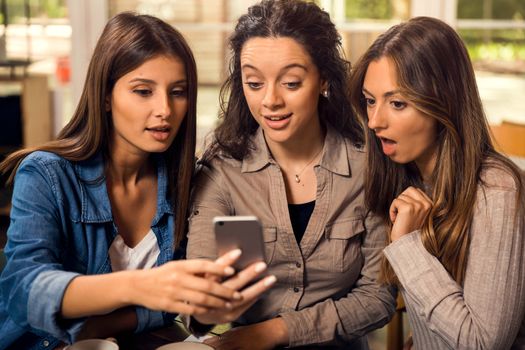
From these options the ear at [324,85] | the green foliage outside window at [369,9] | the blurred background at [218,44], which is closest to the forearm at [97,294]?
the ear at [324,85]

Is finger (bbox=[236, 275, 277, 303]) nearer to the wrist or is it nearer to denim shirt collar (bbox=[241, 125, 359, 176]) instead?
the wrist

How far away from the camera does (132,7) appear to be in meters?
3.77

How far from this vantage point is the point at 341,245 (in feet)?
5.85

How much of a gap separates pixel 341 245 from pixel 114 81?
0.64 m

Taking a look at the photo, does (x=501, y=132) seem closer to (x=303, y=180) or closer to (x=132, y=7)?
(x=303, y=180)

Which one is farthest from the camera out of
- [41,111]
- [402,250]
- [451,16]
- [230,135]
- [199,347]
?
[41,111]

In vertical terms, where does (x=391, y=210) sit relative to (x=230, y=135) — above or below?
below

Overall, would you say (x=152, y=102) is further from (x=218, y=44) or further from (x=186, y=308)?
(x=218, y=44)

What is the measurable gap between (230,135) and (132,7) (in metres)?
2.09

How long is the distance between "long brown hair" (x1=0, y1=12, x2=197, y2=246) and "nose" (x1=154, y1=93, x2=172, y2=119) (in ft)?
0.24

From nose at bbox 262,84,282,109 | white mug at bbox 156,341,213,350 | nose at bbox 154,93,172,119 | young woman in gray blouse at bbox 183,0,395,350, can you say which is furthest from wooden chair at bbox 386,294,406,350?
white mug at bbox 156,341,213,350

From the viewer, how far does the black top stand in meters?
1.81

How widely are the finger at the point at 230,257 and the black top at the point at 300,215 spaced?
559mm

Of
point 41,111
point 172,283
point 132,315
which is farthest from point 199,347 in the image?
point 41,111
